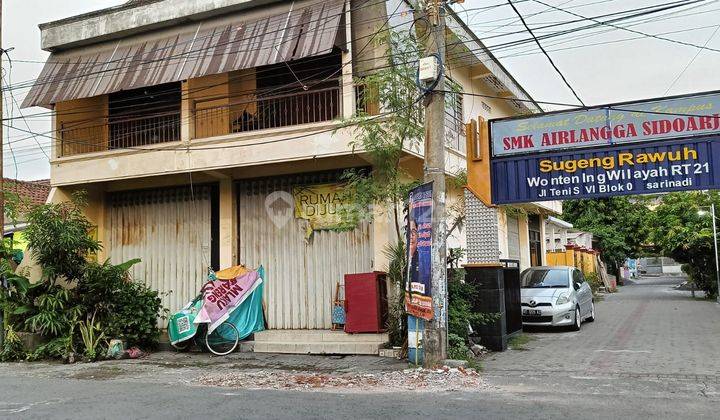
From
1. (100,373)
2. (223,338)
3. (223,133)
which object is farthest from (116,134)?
(100,373)

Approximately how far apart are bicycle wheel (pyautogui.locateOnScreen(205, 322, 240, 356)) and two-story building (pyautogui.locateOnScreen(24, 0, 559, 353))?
2.51 feet

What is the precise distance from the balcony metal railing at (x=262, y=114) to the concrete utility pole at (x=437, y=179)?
3.73 meters

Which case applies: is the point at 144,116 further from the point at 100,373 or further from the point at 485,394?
the point at 485,394

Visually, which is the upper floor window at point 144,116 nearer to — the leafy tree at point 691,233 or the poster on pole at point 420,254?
the poster on pole at point 420,254

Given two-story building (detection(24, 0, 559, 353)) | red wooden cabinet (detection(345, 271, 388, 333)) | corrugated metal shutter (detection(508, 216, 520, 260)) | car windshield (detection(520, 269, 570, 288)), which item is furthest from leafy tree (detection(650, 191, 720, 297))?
red wooden cabinet (detection(345, 271, 388, 333))

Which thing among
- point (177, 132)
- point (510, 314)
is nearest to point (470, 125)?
point (510, 314)

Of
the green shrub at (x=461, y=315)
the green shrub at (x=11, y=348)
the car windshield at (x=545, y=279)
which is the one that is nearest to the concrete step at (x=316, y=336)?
the green shrub at (x=461, y=315)

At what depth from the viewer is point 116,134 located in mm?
15062

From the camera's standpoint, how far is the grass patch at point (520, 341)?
12.0m

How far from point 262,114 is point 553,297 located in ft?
26.4

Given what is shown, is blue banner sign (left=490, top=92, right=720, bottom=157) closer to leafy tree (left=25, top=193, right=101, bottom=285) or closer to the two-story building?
the two-story building

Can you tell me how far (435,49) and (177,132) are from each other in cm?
741

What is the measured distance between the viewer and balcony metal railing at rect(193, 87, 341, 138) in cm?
1312

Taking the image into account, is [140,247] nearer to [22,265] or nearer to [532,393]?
[22,265]
